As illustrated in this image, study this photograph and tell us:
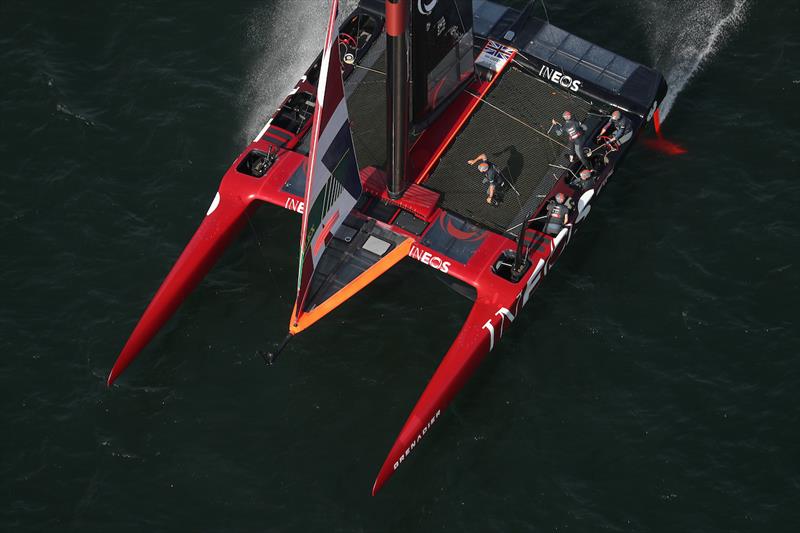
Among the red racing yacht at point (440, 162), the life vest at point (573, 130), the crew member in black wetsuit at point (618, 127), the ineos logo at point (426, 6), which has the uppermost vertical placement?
the ineos logo at point (426, 6)

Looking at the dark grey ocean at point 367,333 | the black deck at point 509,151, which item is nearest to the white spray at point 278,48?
the dark grey ocean at point 367,333

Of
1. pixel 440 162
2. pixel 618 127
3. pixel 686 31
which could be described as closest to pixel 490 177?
pixel 440 162

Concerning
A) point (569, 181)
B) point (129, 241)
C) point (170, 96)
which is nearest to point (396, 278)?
point (569, 181)

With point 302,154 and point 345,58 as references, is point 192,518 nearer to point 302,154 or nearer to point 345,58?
Result: point 302,154

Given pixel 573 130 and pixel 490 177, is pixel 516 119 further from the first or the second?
pixel 490 177

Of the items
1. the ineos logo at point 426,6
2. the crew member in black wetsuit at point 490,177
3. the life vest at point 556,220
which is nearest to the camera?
the ineos logo at point 426,6

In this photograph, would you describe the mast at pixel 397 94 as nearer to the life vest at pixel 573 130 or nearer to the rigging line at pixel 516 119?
the rigging line at pixel 516 119
